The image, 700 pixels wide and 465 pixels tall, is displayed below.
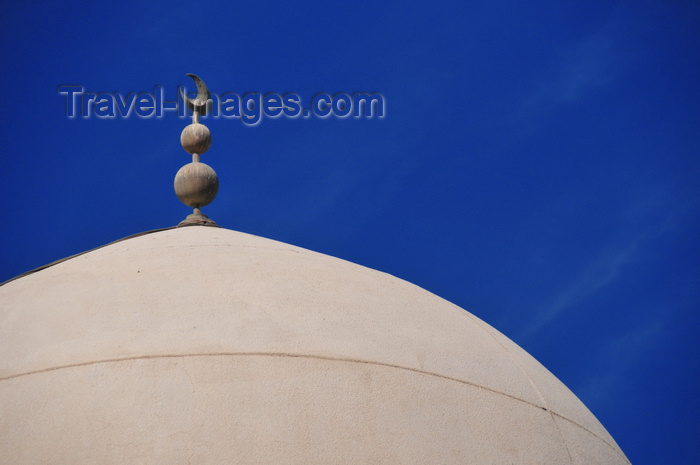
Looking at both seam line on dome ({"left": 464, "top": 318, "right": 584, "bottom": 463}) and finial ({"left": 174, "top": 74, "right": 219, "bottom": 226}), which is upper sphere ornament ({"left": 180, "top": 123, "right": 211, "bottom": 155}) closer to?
finial ({"left": 174, "top": 74, "right": 219, "bottom": 226})

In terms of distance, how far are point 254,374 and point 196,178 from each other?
13.9 ft

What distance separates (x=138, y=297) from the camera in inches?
234

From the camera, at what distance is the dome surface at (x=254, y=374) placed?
4809 millimetres

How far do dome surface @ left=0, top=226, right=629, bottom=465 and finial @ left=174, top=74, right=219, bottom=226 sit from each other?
6.74ft

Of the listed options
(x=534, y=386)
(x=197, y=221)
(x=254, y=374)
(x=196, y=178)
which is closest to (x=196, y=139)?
(x=196, y=178)

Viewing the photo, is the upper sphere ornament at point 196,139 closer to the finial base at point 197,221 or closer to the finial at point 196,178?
the finial at point 196,178

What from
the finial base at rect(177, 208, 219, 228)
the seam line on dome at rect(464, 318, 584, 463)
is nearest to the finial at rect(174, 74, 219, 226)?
the finial base at rect(177, 208, 219, 228)

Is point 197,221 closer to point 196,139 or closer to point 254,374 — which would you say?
point 196,139

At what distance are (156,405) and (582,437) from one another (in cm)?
327

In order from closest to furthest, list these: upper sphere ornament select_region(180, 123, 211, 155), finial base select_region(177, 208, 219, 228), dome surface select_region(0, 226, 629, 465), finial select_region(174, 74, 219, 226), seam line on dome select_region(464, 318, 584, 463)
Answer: dome surface select_region(0, 226, 629, 465) < seam line on dome select_region(464, 318, 584, 463) < finial base select_region(177, 208, 219, 228) < finial select_region(174, 74, 219, 226) < upper sphere ornament select_region(180, 123, 211, 155)

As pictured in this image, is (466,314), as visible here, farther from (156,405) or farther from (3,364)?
(3,364)

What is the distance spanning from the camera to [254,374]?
516 cm

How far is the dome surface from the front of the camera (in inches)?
189

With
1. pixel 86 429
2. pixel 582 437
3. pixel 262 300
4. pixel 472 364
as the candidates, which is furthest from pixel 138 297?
pixel 582 437
